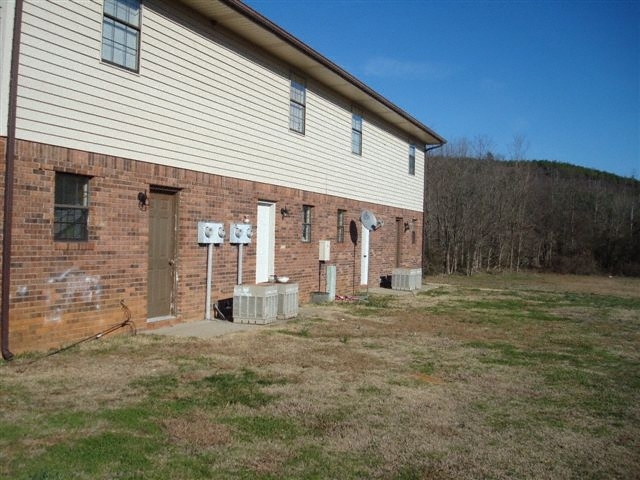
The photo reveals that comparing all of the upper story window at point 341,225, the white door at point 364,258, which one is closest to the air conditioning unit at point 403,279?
the white door at point 364,258

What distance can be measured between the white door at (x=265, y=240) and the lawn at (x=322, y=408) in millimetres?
2824

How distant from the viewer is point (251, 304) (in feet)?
35.8

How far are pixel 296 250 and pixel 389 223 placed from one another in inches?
289

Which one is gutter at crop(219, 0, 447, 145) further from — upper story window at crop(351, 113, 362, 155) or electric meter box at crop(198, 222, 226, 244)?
electric meter box at crop(198, 222, 226, 244)

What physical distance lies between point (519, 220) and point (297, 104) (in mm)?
27975

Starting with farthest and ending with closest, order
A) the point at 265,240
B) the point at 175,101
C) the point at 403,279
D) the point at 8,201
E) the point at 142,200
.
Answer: the point at 403,279
the point at 265,240
the point at 175,101
the point at 142,200
the point at 8,201

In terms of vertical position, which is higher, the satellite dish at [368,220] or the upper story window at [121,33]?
the upper story window at [121,33]

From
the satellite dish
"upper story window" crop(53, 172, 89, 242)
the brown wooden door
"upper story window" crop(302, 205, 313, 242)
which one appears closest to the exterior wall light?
the brown wooden door

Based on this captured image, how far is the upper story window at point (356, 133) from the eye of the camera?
693 inches

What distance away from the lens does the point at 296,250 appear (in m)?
14.3

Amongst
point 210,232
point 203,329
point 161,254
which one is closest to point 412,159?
point 210,232

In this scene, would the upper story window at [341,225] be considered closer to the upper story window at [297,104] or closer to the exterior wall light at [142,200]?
the upper story window at [297,104]

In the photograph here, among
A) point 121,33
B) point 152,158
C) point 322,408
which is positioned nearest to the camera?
point 322,408

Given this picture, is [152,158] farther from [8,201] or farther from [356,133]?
[356,133]
